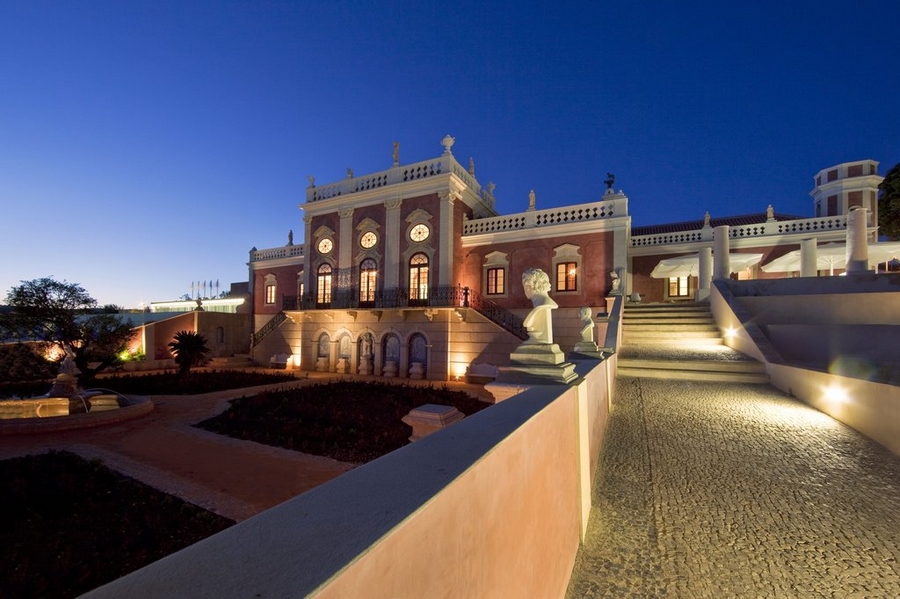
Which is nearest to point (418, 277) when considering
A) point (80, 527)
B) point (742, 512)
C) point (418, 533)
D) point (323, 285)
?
point (323, 285)

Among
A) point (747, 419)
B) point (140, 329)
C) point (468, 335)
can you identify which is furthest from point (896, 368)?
point (140, 329)

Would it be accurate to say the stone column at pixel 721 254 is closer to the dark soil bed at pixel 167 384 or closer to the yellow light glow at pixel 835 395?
the yellow light glow at pixel 835 395

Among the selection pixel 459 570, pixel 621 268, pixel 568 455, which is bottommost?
pixel 568 455

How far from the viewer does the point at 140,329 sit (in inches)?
787

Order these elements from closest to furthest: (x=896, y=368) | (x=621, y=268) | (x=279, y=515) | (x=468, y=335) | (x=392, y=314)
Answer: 1. (x=279, y=515)
2. (x=896, y=368)
3. (x=621, y=268)
4. (x=468, y=335)
5. (x=392, y=314)

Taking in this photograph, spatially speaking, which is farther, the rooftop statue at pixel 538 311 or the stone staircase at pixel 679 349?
the stone staircase at pixel 679 349

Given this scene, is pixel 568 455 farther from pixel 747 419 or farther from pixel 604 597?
pixel 747 419

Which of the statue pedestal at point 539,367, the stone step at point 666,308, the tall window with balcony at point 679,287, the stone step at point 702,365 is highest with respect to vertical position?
the tall window with balcony at point 679,287

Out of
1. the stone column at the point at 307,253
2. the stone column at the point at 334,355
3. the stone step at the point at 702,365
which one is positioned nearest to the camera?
the stone step at the point at 702,365

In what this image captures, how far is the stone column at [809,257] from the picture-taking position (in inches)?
563

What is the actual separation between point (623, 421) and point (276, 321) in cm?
2021

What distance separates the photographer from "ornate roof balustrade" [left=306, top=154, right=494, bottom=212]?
17500mm

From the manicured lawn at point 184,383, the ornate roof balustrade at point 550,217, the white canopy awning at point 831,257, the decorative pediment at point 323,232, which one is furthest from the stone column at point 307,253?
the white canopy awning at point 831,257

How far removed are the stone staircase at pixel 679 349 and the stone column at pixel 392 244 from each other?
10385mm
